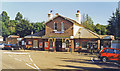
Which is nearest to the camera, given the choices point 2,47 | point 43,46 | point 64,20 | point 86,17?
point 64,20

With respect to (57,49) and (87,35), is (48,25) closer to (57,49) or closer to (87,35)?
(57,49)

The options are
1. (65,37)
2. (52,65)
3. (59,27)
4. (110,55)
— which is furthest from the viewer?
(59,27)

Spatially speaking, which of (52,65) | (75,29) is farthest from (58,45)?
(52,65)

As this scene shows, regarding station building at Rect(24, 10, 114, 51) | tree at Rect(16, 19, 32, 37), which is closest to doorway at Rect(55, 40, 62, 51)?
station building at Rect(24, 10, 114, 51)

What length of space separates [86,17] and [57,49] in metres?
34.2

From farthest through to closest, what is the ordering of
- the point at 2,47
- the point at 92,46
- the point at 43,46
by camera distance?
the point at 2,47 → the point at 43,46 → the point at 92,46

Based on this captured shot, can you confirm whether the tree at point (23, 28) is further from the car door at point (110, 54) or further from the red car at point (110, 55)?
the car door at point (110, 54)

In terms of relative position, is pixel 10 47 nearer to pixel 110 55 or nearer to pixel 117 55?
pixel 110 55

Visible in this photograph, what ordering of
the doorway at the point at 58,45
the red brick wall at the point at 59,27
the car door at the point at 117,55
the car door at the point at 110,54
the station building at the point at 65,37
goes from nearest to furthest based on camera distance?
1. the car door at the point at 117,55
2. the car door at the point at 110,54
3. the station building at the point at 65,37
4. the red brick wall at the point at 59,27
5. the doorway at the point at 58,45

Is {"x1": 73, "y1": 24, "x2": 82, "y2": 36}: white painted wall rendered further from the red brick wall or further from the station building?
the red brick wall

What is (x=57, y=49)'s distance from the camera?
3781 cm

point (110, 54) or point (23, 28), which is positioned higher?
point (23, 28)

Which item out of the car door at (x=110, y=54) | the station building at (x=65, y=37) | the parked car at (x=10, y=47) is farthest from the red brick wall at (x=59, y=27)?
the car door at (x=110, y=54)

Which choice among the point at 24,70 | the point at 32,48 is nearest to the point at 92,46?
the point at 32,48
